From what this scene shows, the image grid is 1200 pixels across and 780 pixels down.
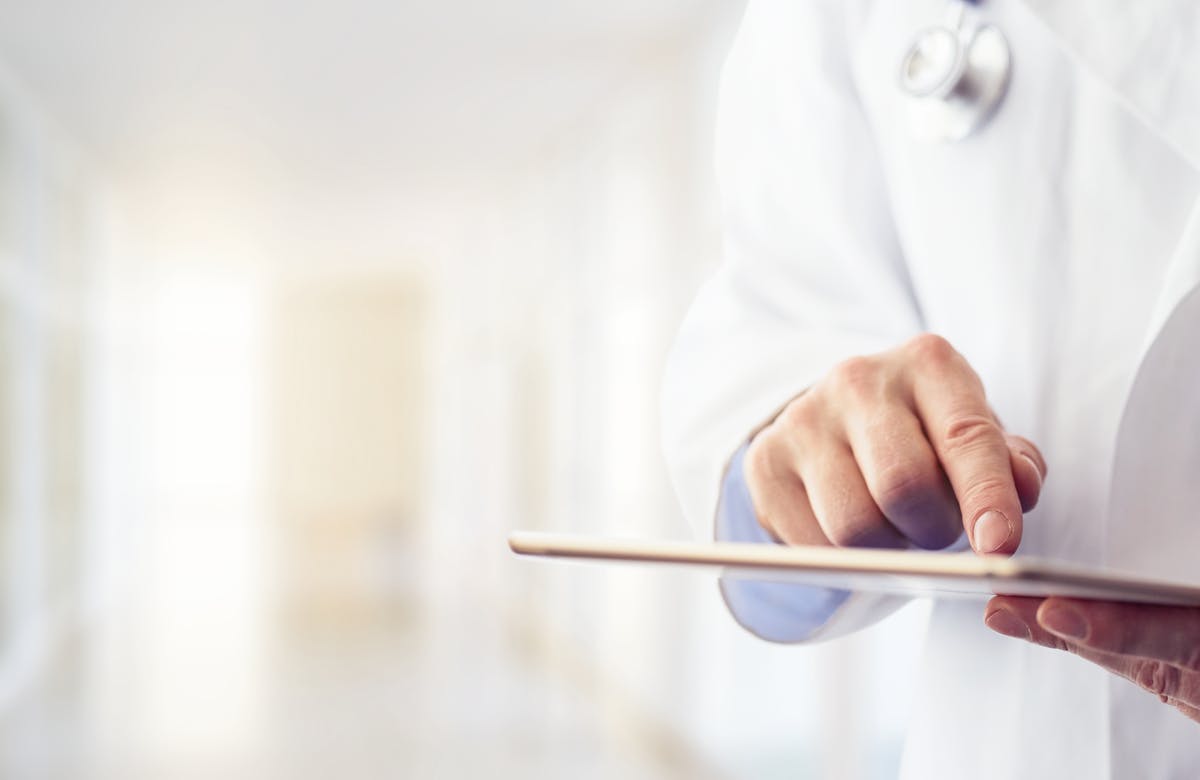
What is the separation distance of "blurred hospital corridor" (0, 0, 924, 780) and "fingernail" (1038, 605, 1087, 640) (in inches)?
37.4

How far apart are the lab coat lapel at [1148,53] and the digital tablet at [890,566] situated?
0.25 metres

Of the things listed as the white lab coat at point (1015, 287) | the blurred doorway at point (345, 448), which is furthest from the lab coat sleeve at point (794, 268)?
the blurred doorway at point (345, 448)

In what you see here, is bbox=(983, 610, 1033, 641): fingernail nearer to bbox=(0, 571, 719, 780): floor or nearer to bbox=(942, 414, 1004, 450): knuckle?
bbox=(942, 414, 1004, 450): knuckle

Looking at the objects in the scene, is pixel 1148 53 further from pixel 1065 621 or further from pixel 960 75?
pixel 1065 621

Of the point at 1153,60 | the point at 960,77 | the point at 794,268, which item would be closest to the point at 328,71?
the point at 794,268

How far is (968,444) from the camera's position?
1.63 ft

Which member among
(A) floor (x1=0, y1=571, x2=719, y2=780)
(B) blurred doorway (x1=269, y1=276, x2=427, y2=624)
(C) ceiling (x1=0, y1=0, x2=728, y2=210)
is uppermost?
(C) ceiling (x1=0, y1=0, x2=728, y2=210)

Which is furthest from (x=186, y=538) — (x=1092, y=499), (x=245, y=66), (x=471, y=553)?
(x=1092, y=499)

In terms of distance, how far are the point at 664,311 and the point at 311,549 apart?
856 centimetres

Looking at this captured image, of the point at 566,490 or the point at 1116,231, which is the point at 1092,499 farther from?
the point at 566,490

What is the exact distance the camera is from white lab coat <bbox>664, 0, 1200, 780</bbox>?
56cm

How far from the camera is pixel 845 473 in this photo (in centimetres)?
54

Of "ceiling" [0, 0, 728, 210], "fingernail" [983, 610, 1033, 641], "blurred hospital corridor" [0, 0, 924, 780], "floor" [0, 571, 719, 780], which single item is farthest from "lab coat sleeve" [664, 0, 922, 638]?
"ceiling" [0, 0, 728, 210]

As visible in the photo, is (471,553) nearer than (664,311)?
No
